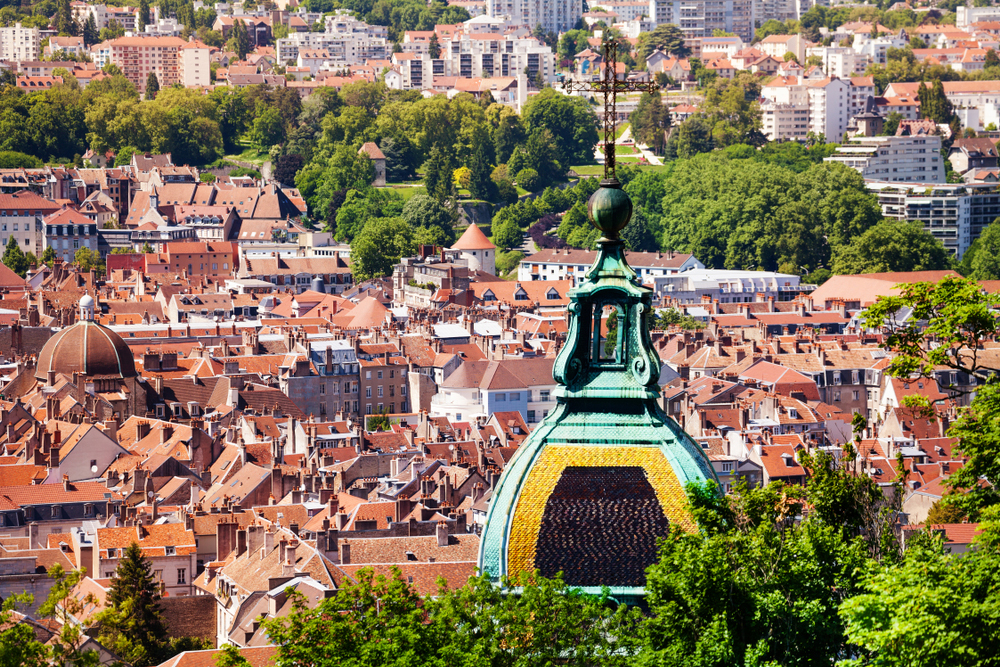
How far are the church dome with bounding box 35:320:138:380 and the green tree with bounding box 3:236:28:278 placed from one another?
218 feet

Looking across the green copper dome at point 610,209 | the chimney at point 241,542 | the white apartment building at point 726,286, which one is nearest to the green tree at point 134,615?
the chimney at point 241,542

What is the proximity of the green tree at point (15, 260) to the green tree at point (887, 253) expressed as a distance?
201 feet

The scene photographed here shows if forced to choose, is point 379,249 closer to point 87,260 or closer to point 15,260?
point 87,260

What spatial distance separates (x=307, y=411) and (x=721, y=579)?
86.5 metres

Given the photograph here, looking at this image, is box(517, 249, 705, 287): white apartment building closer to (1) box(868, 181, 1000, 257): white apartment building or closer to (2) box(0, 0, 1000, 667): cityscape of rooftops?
(2) box(0, 0, 1000, 667): cityscape of rooftops

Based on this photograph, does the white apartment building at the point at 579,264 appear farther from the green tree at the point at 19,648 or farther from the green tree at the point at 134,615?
the green tree at the point at 19,648

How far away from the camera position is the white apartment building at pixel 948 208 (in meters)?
181

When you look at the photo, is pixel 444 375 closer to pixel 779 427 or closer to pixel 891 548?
pixel 779 427

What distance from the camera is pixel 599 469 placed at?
19.0m

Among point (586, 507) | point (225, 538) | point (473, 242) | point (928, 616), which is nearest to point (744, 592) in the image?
point (586, 507)

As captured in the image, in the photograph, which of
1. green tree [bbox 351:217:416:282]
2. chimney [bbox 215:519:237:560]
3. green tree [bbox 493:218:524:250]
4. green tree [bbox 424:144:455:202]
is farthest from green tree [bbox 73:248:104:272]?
chimney [bbox 215:519:237:560]

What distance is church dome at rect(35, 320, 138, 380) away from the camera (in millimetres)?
99875

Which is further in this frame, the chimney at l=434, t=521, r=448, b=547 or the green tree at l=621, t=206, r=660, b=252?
the green tree at l=621, t=206, r=660, b=252

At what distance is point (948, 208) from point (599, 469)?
166 meters
